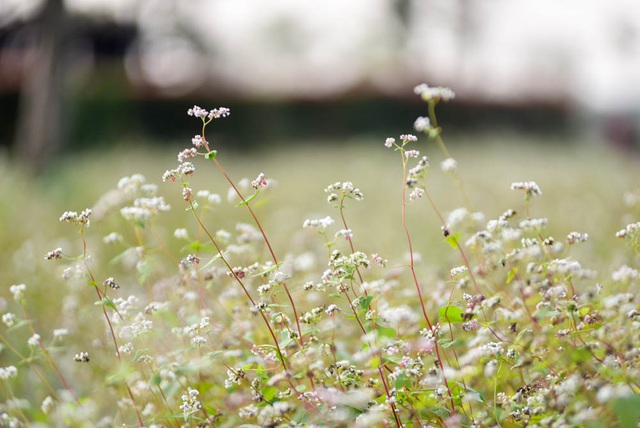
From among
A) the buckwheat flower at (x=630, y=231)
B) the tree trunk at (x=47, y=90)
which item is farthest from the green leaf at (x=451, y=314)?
the tree trunk at (x=47, y=90)

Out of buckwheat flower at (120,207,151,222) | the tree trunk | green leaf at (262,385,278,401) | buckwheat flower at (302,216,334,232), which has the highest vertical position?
the tree trunk

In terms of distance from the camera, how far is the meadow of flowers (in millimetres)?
1727

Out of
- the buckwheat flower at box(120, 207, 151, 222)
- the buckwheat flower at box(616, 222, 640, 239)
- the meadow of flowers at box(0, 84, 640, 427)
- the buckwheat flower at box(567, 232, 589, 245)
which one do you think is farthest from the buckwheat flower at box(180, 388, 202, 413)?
the buckwheat flower at box(616, 222, 640, 239)

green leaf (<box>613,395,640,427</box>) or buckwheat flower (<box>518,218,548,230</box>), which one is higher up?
buckwheat flower (<box>518,218,548,230</box>)

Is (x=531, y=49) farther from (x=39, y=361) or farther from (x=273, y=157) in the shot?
(x=39, y=361)

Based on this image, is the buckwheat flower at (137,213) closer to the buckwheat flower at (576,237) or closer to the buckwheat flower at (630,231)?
the buckwheat flower at (576,237)

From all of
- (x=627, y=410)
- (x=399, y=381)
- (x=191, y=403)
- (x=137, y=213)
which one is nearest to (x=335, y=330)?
(x=191, y=403)

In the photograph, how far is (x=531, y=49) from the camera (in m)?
35.3

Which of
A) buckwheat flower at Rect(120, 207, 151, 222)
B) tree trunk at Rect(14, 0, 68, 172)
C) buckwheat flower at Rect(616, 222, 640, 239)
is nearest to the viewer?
buckwheat flower at Rect(616, 222, 640, 239)

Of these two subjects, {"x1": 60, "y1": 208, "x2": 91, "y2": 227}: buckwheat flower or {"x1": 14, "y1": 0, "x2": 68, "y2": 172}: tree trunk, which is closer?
{"x1": 60, "y1": 208, "x2": 91, "y2": 227}: buckwheat flower

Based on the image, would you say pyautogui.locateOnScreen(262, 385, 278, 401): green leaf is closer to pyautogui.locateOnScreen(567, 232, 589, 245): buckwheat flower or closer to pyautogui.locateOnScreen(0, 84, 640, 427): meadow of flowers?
pyautogui.locateOnScreen(0, 84, 640, 427): meadow of flowers

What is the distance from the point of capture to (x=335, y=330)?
282 centimetres

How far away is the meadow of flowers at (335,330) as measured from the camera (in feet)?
5.66

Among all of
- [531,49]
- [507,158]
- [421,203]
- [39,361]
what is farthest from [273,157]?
[531,49]
